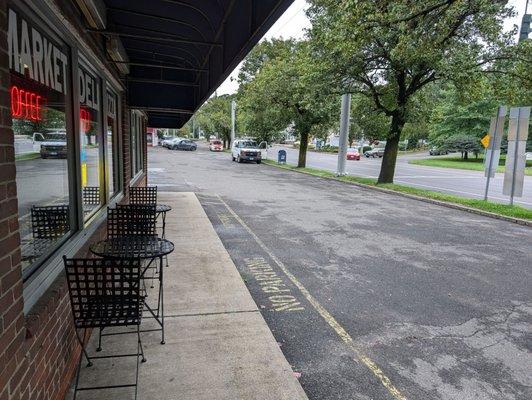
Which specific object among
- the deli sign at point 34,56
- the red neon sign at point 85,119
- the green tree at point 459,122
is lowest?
the red neon sign at point 85,119

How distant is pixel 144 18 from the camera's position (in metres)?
4.39

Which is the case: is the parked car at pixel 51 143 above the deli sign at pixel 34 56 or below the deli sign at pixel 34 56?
below

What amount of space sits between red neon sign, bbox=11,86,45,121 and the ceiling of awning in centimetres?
131

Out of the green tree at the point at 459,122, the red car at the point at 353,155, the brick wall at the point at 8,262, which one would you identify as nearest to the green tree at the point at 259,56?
the red car at the point at 353,155

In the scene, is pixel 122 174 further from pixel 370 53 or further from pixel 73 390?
pixel 370 53

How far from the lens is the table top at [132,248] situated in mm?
3467

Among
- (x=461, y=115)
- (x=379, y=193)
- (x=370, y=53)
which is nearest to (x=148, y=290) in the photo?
(x=379, y=193)

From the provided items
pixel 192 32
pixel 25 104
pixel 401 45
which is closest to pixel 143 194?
pixel 192 32

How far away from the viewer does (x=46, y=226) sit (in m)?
3.15

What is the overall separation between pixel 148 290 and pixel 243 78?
44.2 m

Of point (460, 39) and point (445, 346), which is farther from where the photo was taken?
point (460, 39)

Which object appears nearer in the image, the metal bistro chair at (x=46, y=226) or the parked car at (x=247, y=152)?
the metal bistro chair at (x=46, y=226)

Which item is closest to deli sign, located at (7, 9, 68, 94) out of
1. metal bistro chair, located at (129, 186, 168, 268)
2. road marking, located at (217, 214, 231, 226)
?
metal bistro chair, located at (129, 186, 168, 268)

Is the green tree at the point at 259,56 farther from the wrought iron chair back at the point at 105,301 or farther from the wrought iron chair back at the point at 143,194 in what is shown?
the wrought iron chair back at the point at 105,301
